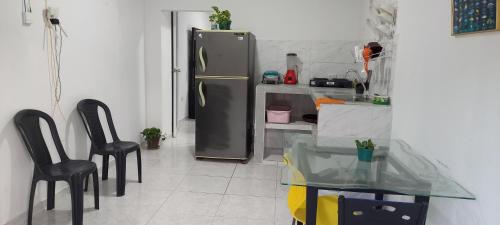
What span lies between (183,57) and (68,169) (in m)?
3.60

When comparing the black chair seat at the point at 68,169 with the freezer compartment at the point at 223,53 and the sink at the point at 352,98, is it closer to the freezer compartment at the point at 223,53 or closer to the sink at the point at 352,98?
the freezer compartment at the point at 223,53

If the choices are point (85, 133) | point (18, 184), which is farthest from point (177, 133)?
point (18, 184)

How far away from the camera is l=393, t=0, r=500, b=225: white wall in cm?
148

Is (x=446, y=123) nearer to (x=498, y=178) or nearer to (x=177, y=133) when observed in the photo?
(x=498, y=178)

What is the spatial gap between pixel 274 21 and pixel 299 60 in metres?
0.60

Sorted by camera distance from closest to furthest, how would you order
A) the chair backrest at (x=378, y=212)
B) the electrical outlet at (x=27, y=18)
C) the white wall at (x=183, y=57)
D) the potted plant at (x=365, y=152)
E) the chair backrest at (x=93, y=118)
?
the chair backrest at (x=378, y=212), the potted plant at (x=365, y=152), the electrical outlet at (x=27, y=18), the chair backrest at (x=93, y=118), the white wall at (x=183, y=57)

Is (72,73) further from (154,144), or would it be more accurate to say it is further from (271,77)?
(271,77)

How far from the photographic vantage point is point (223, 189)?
11.4 feet

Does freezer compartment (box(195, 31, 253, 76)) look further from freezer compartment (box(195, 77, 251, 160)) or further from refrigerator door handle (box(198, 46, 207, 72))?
freezer compartment (box(195, 77, 251, 160))

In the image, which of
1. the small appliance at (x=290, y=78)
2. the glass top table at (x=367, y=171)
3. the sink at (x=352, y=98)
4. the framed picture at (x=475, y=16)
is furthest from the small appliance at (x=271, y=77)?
the framed picture at (x=475, y=16)

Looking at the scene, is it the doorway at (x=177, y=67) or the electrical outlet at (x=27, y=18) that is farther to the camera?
the doorway at (x=177, y=67)

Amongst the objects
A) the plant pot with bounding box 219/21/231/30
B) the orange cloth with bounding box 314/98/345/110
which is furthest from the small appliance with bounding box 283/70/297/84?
the orange cloth with bounding box 314/98/345/110

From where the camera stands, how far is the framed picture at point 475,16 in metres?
1.47

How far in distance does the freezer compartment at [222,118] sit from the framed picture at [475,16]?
2.60m
